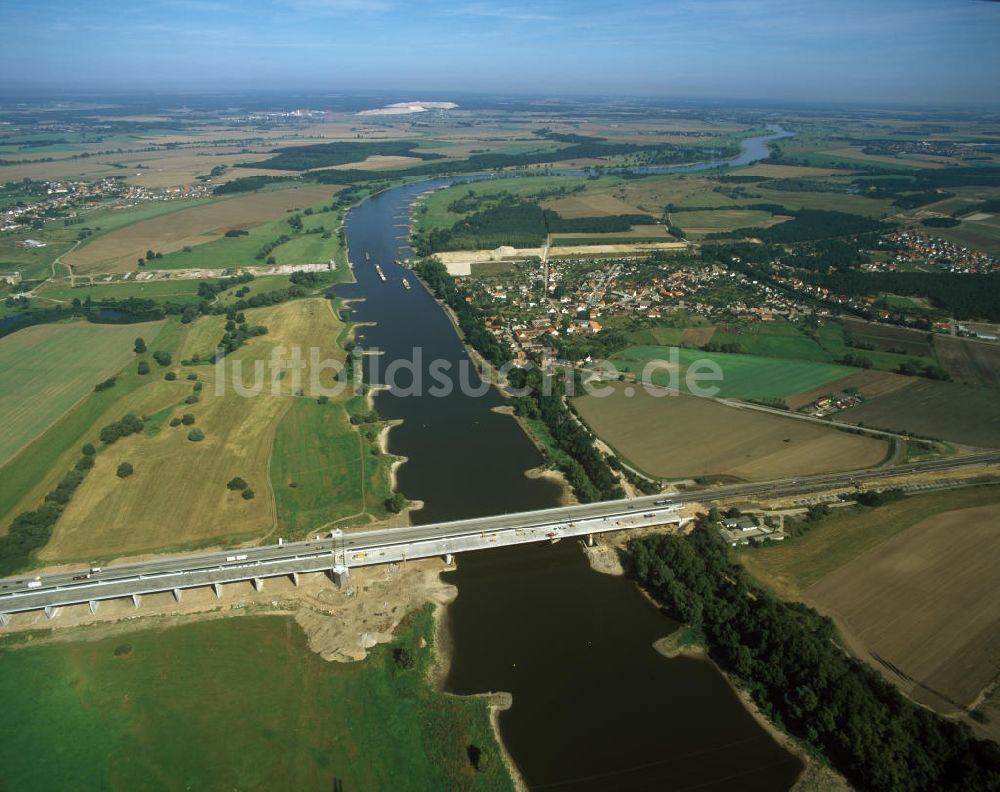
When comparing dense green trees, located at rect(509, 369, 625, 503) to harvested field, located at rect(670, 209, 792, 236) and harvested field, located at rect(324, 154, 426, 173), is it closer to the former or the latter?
harvested field, located at rect(670, 209, 792, 236)

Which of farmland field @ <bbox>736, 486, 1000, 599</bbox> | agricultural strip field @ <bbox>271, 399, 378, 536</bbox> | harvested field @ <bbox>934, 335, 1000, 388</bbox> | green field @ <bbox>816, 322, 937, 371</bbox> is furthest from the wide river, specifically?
harvested field @ <bbox>934, 335, 1000, 388</bbox>

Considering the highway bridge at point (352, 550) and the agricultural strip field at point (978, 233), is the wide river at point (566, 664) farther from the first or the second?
the agricultural strip field at point (978, 233)

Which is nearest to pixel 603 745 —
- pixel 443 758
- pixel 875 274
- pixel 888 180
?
pixel 443 758

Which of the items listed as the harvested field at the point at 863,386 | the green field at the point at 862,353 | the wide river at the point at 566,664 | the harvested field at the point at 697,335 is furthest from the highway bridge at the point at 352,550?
the harvested field at the point at 697,335

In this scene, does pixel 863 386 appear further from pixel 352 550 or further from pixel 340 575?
pixel 340 575

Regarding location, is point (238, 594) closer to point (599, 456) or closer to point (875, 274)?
point (599, 456)

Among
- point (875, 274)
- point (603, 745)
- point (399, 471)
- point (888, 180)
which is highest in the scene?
point (888, 180)
